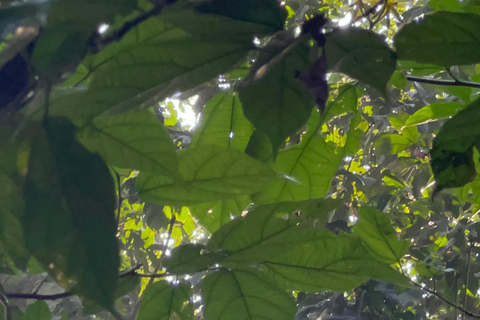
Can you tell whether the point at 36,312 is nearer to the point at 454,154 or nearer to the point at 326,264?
the point at 326,264

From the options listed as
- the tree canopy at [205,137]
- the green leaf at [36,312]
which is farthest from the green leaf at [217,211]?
the green leaf at [36,312]

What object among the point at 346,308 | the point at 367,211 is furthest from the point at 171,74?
the point at 346,308

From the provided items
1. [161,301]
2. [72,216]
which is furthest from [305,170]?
[72,216]

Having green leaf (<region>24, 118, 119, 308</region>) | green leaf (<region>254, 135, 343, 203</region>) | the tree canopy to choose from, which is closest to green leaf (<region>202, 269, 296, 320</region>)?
the tree canopy

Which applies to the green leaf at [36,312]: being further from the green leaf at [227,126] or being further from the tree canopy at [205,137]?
the green leaf at [227,126]

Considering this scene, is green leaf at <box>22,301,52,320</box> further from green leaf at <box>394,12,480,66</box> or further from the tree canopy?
green leaf at <box>394,12,480,66</box>

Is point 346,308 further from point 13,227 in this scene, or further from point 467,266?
point 13,227
